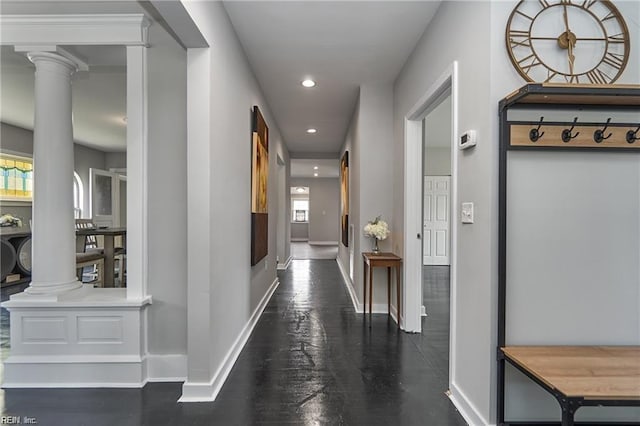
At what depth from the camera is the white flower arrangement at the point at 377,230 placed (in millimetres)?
3342

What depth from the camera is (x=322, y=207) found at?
40.0 ft

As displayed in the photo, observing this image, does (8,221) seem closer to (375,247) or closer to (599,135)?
(375,247)

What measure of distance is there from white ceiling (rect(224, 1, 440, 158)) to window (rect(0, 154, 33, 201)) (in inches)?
206

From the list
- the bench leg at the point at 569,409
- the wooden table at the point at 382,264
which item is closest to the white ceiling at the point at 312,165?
the wooden table at the point at 382,264

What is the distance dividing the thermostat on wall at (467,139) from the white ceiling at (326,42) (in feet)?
3.69

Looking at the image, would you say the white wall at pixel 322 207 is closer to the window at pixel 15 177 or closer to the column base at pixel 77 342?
the window at pixel 15 177

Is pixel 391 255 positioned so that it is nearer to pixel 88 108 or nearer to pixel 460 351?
pixel 460 351

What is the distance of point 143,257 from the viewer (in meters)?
2.13

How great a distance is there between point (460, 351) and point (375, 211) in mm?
1972

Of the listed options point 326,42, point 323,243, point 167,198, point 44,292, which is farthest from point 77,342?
point 323,243

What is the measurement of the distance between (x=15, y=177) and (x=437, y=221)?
872 cm

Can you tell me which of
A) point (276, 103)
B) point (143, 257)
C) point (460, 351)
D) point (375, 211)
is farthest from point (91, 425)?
point (276, 103)

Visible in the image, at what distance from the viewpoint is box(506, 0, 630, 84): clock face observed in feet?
5.09

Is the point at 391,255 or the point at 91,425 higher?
the point at 391,255
